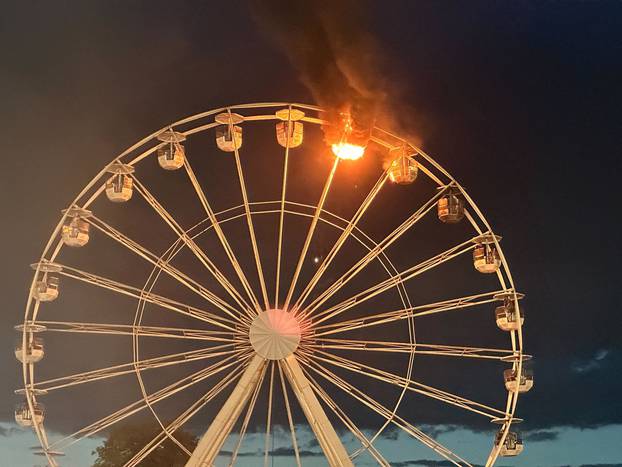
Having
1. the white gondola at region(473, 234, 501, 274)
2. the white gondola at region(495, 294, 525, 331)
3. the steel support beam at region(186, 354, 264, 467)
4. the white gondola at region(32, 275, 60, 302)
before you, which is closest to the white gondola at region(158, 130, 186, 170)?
the white gondola at region(32, 275, 60, 302)

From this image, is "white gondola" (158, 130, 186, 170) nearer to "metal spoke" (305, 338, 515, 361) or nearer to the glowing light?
the glowing light

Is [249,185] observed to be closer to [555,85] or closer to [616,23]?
[555,85]

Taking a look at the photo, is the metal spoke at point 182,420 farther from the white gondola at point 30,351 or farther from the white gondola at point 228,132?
the white gondola at point 228,132

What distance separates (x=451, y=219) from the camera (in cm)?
1048

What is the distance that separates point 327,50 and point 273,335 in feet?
13.2

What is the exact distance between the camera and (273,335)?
1010 centimetres

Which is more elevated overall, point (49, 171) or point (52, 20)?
point (52, 20)

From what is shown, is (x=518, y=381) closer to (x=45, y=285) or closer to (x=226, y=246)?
(x=226, y=246)

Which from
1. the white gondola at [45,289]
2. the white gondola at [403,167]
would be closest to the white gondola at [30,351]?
the white gondola at [45,289]

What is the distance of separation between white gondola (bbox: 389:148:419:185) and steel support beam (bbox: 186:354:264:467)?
296cm

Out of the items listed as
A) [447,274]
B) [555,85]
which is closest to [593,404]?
[447,274]

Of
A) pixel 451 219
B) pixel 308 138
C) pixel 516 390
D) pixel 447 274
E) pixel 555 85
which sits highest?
pixel 555 85

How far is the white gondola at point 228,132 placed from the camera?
10.3m

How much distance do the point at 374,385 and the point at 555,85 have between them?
747 cm
